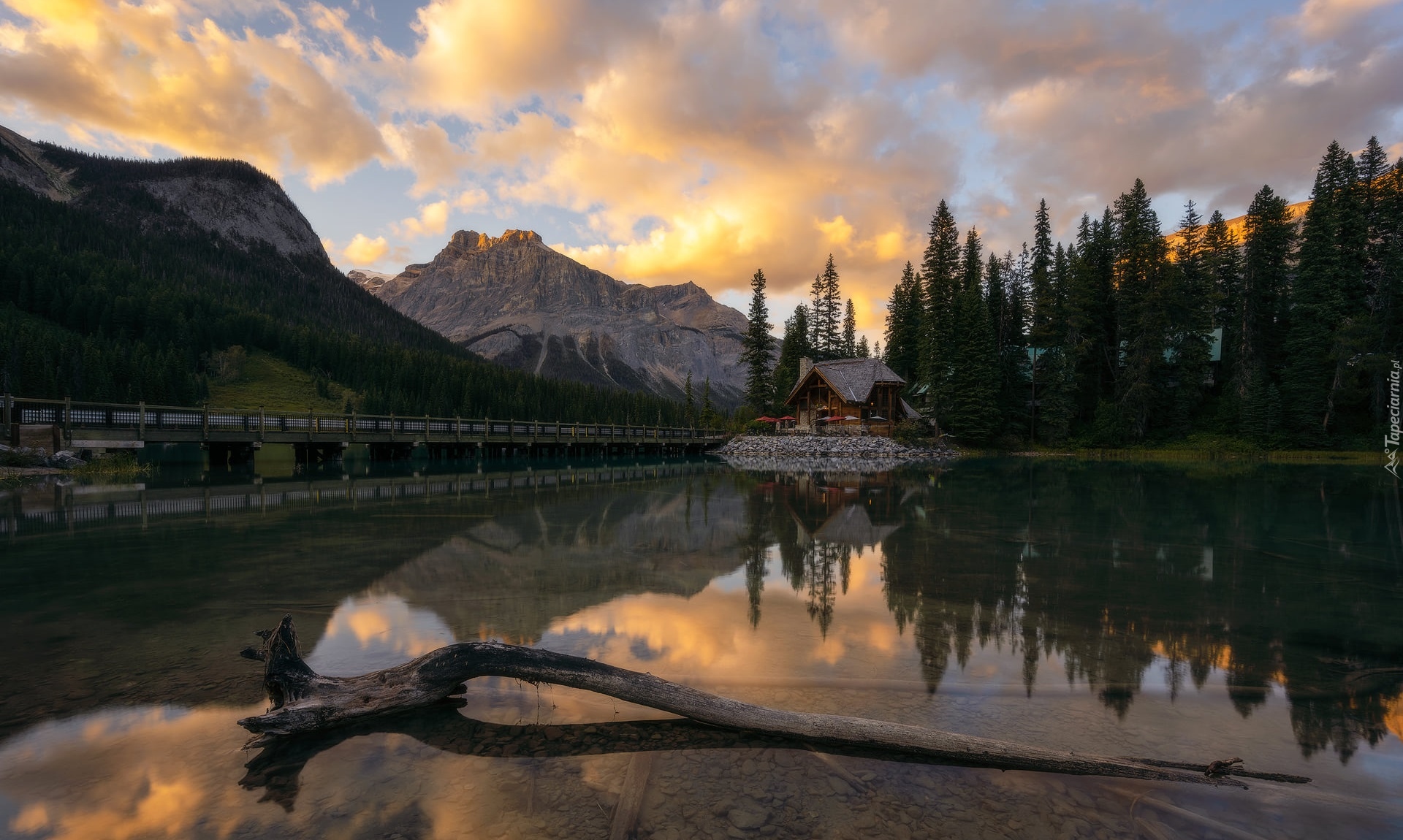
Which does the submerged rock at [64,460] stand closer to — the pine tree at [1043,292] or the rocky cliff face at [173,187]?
the pine tree at [1043,292]

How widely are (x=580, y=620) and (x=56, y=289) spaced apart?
375 feet

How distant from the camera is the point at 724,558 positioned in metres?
11.8

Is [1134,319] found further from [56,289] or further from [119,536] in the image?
[56,289]

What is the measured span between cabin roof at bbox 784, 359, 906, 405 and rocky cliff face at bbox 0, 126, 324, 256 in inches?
7406

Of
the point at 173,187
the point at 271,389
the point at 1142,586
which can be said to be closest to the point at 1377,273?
the point at 1142,586

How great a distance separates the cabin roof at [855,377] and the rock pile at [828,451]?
4921mm

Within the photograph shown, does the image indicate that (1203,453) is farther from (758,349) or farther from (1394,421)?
(758,349)

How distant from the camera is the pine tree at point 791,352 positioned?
77.8 meters

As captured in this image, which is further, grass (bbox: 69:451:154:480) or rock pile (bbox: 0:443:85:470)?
grass (bbox: 69:451:154:480)

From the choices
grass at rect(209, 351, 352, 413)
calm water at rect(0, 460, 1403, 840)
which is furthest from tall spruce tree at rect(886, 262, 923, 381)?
grass at rect(209, 351, 352, 413)

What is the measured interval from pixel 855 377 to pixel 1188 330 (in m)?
31.4

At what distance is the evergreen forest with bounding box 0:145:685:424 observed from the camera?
6166 cm

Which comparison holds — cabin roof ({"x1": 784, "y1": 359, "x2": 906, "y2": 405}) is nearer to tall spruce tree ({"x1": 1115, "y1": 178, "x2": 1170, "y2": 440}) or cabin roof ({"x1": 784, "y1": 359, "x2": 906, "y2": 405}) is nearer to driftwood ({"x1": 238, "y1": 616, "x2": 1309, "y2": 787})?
tall spruce tree ({"x1": 1115, "y1": 178, "x2": 1170, "y2": 440})

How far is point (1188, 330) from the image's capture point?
5672cm
